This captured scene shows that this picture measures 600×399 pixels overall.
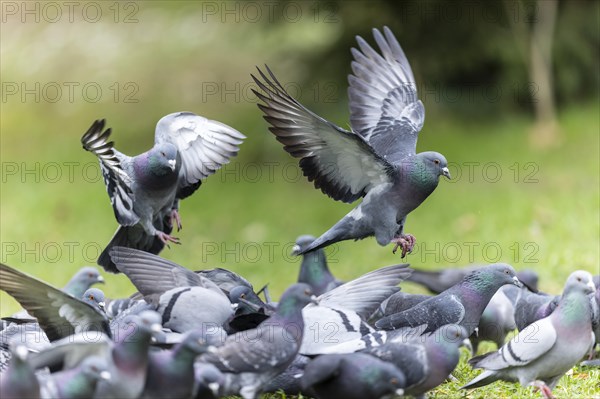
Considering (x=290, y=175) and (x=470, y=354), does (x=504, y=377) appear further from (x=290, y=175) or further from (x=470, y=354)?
(x=290, y=175)

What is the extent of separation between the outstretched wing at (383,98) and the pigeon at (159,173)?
0.97 metres

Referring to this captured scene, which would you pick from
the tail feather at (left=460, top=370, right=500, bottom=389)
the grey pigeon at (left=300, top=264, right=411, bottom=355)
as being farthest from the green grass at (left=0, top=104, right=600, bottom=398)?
the tail feather at (left=460, top=370, right=500, bottom=389)

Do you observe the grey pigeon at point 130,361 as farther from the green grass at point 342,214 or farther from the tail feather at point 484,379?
the green grass at point 342,214

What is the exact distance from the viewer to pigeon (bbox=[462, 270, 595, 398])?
4.88 metres

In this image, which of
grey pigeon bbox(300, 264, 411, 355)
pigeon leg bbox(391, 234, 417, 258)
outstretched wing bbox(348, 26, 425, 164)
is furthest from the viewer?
outstretched wing bbox(348, 26, 425, 164)

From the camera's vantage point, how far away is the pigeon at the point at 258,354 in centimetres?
454

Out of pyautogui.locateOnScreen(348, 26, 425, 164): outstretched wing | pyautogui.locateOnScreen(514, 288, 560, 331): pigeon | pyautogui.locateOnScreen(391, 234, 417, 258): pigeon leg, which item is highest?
pyautogui.locateOnScreen(348, 26, 425, 164): outstretched wing

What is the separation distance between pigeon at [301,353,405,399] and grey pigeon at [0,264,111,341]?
1.24m

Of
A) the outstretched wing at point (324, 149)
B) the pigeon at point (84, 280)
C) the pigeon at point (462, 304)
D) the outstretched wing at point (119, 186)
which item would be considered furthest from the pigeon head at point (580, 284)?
the pigeon at point (84, 280)

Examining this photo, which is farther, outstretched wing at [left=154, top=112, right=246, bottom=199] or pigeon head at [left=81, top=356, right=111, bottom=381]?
outstretched wing at [left=154, top=112, right=246, bottom=199]

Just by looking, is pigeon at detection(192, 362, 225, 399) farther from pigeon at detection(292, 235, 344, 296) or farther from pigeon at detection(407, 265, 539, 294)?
pigeon at detection(407, 265, 539, 294)

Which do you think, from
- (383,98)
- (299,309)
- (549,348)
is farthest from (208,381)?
(383,98)

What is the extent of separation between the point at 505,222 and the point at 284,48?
16.2ft

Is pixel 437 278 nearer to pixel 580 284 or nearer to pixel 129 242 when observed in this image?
pixel 580 284
